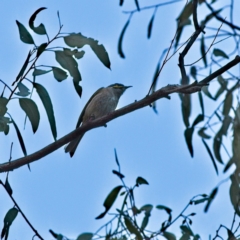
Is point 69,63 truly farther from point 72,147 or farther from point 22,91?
point 72,147

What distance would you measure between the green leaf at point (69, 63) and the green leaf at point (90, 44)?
3.2 inches

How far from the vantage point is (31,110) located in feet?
9.91

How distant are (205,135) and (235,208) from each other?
51 cm

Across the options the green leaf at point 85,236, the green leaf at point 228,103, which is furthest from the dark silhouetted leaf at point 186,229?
the green leaf at point 228,103

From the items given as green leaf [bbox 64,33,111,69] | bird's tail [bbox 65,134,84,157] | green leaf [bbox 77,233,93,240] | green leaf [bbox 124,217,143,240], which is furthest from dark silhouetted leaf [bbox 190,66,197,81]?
bird's tail [bbox 65,134,84,157]

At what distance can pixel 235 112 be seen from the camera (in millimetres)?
3146

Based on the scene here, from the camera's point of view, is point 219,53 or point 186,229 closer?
point 186,229

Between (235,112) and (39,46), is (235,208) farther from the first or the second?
(39,46)

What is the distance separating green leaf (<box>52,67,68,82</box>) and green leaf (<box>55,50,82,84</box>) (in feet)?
0.08

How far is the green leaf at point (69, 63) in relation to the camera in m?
3.03

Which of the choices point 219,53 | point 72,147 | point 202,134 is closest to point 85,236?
point 202,134

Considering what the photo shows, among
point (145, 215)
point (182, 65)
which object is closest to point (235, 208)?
point (145, 215)

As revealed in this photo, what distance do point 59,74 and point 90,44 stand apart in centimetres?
19

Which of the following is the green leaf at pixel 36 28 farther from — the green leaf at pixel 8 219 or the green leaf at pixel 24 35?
the green leaf at pixel 8 219
